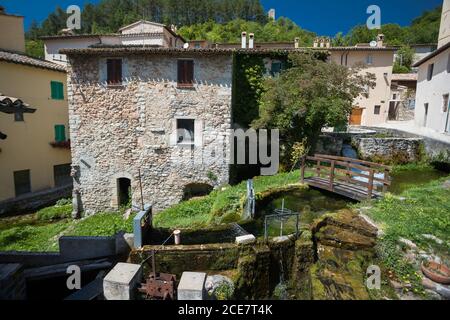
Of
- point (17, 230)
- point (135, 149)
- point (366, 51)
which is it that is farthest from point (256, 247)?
point (366, 51)

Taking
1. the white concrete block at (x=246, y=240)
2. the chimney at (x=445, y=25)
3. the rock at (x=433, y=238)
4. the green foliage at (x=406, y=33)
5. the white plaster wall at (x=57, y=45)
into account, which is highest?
the green foliage at (x=406, y=33)

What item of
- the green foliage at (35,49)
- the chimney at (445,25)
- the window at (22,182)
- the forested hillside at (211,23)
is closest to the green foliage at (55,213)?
the window at (22,182)

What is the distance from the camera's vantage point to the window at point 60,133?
20.0 meters

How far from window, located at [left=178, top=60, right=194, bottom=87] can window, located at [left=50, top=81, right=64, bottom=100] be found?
10774mm

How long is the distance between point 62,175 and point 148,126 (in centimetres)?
999

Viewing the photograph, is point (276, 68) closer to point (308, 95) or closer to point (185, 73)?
point (308, 95)

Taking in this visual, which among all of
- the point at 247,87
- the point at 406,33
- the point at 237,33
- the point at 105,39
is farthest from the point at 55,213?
the point at 406,33

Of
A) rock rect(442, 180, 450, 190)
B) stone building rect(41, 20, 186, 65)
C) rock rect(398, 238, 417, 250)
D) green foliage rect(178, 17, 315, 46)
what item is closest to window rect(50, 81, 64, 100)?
stone building rect(41, 20, 186, 65)

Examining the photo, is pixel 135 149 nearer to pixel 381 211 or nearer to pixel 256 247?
pixel 256 247

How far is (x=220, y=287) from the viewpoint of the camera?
6.09m

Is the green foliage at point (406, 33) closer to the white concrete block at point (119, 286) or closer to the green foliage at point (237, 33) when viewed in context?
the green foliage at point (237, 33)

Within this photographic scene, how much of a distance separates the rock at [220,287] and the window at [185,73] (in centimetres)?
1048

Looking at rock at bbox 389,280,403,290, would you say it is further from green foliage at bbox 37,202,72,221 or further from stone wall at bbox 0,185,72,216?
stone wall at bbox 0,185,72,216

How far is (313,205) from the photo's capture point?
400 inches
